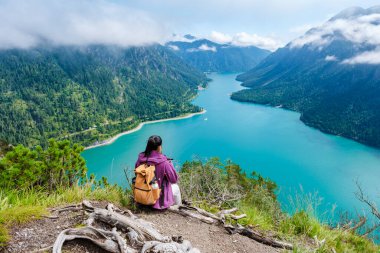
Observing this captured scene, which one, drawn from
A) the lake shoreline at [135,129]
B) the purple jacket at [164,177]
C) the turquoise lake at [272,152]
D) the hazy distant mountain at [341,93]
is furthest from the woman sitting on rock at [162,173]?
the hazy distant mountain at [341,93]

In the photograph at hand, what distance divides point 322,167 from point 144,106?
322 feet

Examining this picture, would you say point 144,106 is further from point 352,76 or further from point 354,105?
point 352,76

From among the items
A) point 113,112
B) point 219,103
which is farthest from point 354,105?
point 113,112

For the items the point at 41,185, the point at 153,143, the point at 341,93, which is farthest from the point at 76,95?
the point at 153,143

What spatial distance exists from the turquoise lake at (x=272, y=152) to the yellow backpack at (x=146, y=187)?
31709mm

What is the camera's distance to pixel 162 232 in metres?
4.39

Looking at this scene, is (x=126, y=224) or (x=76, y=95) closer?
(x=126, y=224)

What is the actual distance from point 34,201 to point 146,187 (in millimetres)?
1814

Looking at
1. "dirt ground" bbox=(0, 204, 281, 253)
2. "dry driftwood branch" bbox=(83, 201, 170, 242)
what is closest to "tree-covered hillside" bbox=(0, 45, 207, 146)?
"dirt ground" bbox=(0, 204, 281, 253)

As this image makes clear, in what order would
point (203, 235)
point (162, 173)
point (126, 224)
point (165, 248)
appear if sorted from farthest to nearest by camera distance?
1. point (162, 173)
2. point (203, 235)
3. point (126, 224)
4. point (165, 248)

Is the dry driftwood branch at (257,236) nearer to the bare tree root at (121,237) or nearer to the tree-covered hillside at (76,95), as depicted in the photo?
the bare tree root at (121,237)

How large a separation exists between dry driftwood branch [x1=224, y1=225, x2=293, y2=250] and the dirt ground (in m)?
0.10

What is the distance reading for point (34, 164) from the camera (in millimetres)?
7500

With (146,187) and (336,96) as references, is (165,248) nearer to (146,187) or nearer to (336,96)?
(146,187)
